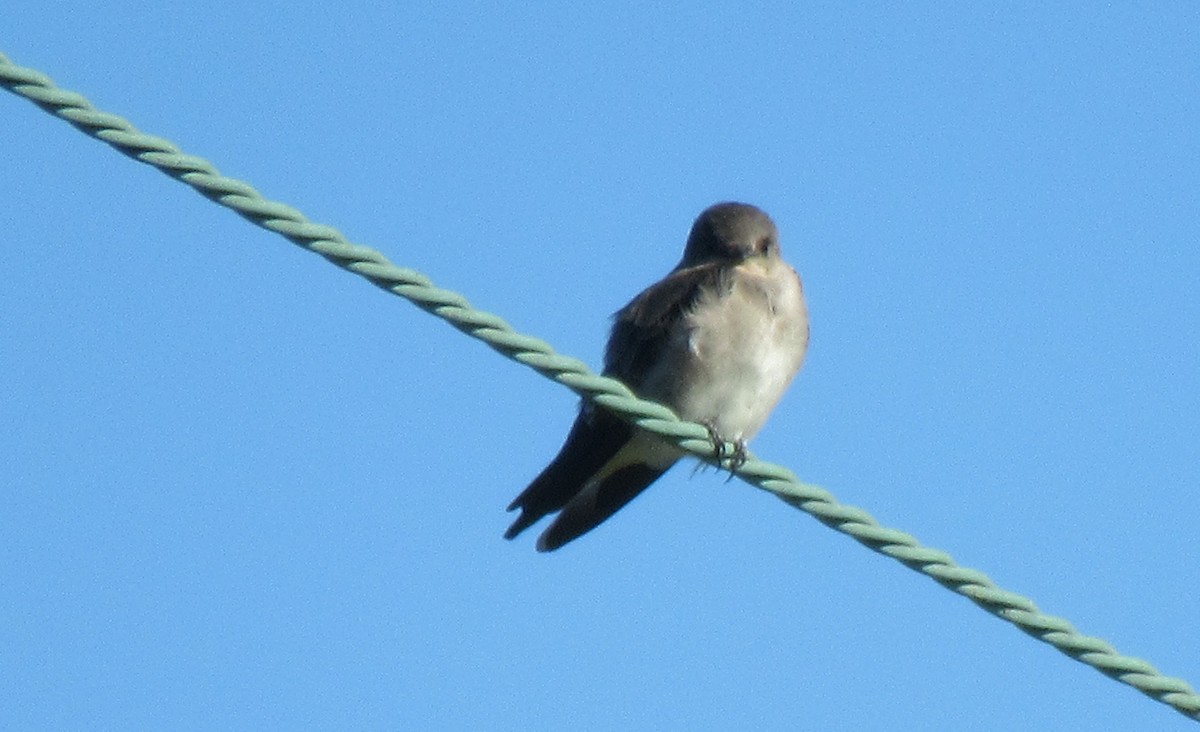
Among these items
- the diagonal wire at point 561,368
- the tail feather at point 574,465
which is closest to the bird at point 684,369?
the tail feather at point 574,465

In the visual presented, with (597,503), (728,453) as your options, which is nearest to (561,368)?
(728,453)

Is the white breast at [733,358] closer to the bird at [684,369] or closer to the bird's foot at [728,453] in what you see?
the bird at [684,369]

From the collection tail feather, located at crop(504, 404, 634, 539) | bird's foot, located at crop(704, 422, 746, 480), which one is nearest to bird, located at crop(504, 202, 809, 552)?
tail feather, located at crop(504, 404, 634, 539)

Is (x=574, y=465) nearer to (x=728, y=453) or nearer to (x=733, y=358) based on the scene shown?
(x=733, y=358)

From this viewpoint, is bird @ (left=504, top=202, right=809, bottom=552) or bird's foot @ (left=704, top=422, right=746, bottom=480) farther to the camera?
bird @ (left=504, top=202, right=809, bottom=552)

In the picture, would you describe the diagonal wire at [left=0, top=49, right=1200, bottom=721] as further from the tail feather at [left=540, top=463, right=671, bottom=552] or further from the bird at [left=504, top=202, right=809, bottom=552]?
the tail feather at [left=540, top=463, right=671, bottom=552]

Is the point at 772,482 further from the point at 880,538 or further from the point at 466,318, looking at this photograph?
the point at 466,318
